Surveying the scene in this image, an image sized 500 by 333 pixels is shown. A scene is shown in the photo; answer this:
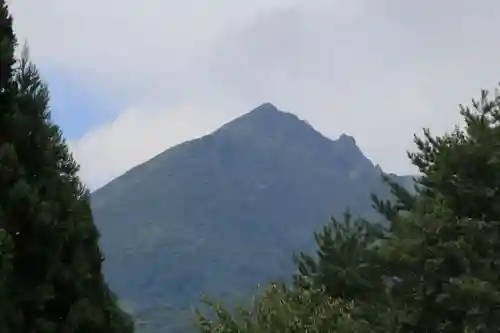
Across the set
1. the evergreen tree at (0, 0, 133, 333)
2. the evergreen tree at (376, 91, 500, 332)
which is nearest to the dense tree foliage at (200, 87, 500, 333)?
the evergreen tree at (376, 91, 500, 332)

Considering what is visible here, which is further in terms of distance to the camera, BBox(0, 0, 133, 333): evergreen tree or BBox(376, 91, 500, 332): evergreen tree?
BBox(376, 91, 500, 332): evergreen tree

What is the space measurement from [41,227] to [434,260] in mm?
12504

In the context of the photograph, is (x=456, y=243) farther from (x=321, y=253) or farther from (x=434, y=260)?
(x=321, y=253)

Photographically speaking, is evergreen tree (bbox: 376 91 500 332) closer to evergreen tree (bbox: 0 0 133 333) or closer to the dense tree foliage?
the dense tree foliage

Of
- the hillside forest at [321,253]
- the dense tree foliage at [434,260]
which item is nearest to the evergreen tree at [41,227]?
the hillside forest at [321,253]

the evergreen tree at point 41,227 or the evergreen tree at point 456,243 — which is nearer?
the evergreen tree at point 41,227

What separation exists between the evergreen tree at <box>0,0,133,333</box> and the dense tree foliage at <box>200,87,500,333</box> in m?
11.1

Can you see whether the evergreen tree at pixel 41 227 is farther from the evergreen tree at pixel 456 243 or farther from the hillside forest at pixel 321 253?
the evergreen tree at pixel 456 243

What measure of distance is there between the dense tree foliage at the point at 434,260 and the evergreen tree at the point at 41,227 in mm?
11132

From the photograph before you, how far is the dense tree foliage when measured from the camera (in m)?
18.0

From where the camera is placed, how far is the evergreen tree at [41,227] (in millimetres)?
7141

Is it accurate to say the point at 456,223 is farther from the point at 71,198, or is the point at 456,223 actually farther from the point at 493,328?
the point at 71,198

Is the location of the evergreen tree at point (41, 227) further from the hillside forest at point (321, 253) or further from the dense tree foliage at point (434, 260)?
the dense tree foliage at point (434, 260)

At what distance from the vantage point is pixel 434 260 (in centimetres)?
1831
